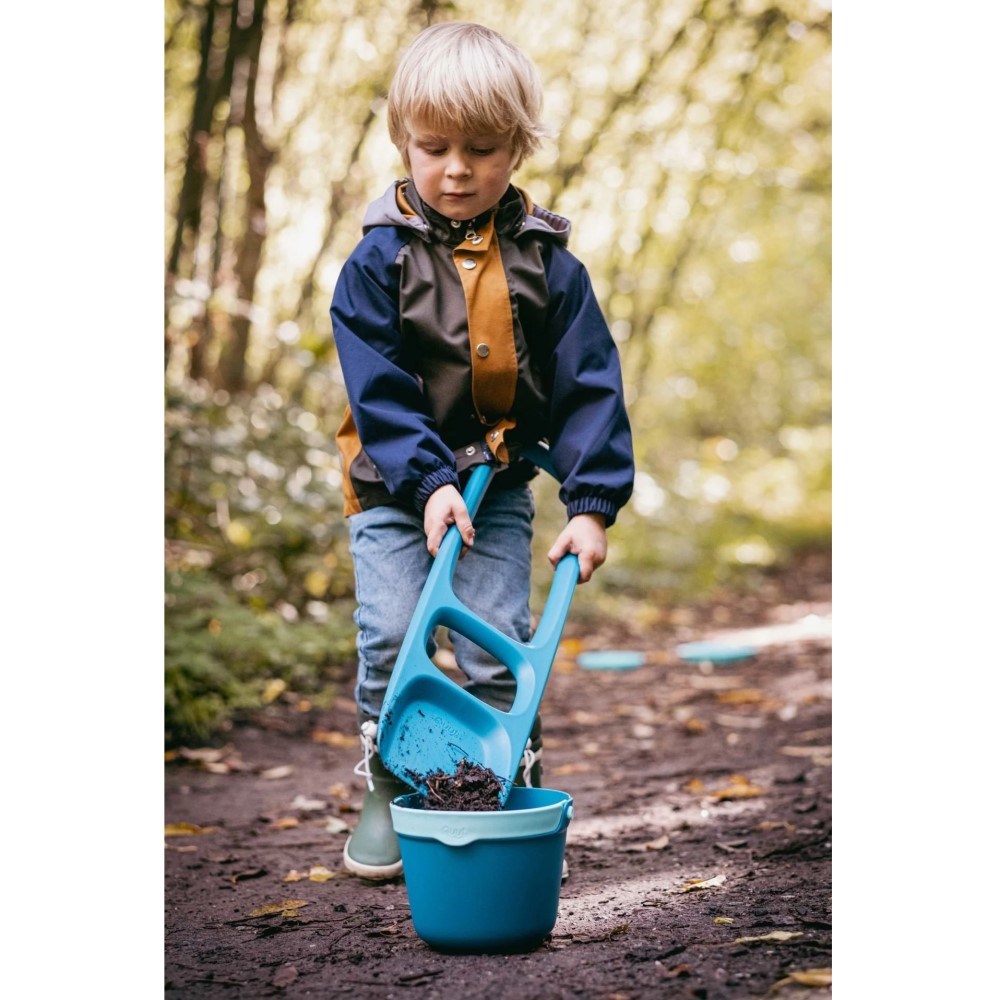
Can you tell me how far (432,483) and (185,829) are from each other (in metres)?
1.19

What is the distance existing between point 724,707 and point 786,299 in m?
9.51

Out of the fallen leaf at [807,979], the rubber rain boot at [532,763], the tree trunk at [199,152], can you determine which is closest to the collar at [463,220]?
the rubber rain boot at [532,763]

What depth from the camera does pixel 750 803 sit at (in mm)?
2781

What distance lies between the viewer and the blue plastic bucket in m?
1.71

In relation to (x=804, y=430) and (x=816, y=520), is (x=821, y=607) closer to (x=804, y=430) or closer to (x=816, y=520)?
(x=816, y=520)

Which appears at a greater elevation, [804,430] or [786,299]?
[786,299]

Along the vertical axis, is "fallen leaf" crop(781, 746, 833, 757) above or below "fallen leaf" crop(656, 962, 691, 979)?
below

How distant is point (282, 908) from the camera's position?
208cm

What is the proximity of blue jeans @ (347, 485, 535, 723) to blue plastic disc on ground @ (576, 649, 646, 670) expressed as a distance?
2949mm

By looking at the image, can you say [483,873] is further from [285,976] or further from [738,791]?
[738,791]

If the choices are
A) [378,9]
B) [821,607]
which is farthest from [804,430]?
[378,9]

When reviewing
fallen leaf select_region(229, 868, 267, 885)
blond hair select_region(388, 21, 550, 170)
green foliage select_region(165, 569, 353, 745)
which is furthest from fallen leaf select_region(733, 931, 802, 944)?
green foliage select_region(165, 569, 353, 745)

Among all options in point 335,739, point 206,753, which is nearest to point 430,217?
point 206,753

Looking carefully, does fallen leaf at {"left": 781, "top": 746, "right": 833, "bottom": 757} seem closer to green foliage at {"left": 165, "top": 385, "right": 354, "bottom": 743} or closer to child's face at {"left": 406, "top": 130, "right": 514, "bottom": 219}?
green foliage at {"left": 165, "top": 385, "right": 354, "bottom": 743}
